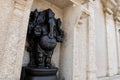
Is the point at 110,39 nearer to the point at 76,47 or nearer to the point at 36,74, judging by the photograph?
the point at 76,47

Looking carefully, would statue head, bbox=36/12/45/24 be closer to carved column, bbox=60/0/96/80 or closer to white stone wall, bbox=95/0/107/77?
carved column, bbox=60/0/96/80

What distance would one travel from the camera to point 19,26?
115 centimetres

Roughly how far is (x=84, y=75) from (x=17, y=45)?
121 cm

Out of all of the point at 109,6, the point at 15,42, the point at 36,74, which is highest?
the point at 109,6

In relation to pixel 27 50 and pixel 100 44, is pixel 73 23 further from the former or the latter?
pixel 100 44

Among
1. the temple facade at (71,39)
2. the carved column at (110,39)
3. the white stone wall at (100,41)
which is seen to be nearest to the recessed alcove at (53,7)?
the temple facade at (71,39)

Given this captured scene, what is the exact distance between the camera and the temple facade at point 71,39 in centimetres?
106

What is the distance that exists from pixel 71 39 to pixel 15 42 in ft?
2.60

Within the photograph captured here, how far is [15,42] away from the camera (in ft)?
3.63

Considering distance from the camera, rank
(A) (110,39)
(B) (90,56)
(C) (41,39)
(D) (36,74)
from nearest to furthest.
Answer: (D) (36,74), (C) (41,39), (B) (90,56), (A) (110,39)

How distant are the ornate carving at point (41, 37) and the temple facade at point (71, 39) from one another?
11 centimetres

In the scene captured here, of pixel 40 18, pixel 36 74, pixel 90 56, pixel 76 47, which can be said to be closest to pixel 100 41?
pixel 90 56

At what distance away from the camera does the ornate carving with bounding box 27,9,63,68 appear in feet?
4.57

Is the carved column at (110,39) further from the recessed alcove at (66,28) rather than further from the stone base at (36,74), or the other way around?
the stone base at (36,74)
